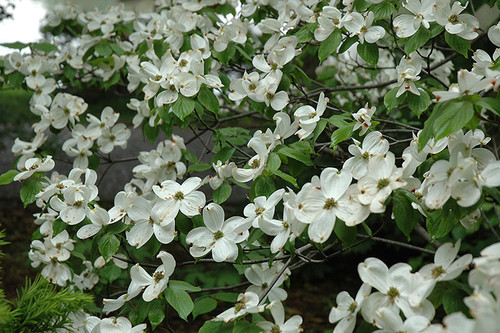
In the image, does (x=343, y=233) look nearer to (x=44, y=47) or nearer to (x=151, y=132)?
(x=151, y=132)

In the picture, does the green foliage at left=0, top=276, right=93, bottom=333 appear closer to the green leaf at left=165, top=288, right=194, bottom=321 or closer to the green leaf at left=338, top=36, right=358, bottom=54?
the green leaf at left=165, top=288, right=194, bottom=321

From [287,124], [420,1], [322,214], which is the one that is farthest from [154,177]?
[420,1]

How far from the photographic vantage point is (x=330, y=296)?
3.31 metres

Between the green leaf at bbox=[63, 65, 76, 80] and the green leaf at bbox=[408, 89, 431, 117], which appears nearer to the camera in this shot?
the green leaf at bbox=[408, 89, 431, 117]

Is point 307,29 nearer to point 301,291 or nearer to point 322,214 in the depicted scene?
point 322,214

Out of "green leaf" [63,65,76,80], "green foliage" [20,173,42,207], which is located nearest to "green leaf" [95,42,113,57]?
"green leaf" [63,65,76,80]

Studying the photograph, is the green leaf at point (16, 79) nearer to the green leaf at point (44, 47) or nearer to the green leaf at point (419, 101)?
the green leaf at point (44, 47)

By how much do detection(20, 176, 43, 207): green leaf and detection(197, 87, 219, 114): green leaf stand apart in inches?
22.5

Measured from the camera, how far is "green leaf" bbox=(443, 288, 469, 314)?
0.81 meters

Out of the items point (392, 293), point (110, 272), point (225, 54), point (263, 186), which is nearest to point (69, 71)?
point (225, 54)

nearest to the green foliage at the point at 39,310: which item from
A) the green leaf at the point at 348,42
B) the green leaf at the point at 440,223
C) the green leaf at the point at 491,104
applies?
the green leaf at the point at 440,223

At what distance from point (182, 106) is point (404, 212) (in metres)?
0.74

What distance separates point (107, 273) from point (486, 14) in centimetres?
301

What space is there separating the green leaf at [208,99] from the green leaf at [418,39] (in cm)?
60
